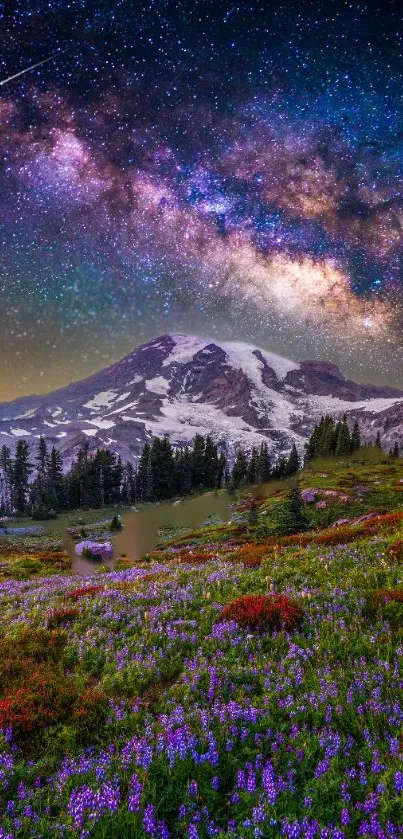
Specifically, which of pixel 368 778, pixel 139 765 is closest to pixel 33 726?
pixel 139 765

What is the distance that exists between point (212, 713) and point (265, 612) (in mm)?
3163

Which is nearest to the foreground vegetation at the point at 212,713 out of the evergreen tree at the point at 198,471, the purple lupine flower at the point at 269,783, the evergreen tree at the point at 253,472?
the purple lupine flower at the point at 269,783

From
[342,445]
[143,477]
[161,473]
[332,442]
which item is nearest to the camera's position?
[161,473]

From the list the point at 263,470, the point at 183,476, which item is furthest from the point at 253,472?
the point at 183,476

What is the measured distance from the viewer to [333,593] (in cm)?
975

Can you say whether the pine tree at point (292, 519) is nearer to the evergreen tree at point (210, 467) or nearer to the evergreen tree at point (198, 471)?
the evergreen tree at point (198, 471)

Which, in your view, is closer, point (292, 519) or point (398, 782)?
point (398, 782)

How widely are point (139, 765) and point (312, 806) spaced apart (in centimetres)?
211

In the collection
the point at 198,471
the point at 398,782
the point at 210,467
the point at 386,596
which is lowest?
the point at 198,471

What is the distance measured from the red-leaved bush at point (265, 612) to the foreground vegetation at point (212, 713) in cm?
4

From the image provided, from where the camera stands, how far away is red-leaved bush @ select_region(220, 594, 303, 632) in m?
8.76

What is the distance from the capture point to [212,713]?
20.3ft

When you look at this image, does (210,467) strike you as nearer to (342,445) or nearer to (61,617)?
(342,445)

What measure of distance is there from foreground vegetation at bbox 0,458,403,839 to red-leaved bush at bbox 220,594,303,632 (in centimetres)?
4
